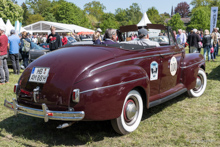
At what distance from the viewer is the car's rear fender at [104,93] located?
9.79 feet

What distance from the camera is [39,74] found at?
3.40 meters

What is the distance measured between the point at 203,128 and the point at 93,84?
2014 millimetres

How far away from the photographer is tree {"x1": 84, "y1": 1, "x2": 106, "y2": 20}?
113 m

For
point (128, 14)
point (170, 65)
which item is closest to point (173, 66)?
point (170, 65)

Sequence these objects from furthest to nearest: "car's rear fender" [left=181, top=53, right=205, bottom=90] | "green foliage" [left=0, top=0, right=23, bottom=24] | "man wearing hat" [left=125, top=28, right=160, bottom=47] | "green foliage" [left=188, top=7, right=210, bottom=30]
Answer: "green foliage" [left=188, top=7, right=210, bottom=30]
"green foliage" [left=0, top=0, right=23, bottom=24]
"car's rear fender" [left=181, top=53, right=205, bottom=90]
"man wearing hat" [left=125, top=28, right=160, bottom=47]

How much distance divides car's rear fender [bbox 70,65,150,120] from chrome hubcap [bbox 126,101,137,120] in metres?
0.33

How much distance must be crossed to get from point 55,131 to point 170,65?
7.94 feet

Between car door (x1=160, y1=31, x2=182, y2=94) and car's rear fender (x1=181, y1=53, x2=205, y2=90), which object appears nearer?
car door (x1=160, y1=31, x2=182, y2=94)

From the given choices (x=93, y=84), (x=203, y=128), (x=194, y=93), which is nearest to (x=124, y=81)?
(x=93, y=84)

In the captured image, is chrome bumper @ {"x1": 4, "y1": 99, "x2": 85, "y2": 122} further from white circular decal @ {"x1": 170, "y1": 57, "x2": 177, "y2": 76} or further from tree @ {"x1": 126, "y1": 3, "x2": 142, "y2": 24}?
tree @ {"x1": 126, "y1": 3, "x2": 142, "y2": 24}

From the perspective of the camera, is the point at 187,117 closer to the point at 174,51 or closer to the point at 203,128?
the point at 203,128

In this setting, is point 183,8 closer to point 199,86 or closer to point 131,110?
point 199,86

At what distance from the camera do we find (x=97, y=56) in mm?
3416

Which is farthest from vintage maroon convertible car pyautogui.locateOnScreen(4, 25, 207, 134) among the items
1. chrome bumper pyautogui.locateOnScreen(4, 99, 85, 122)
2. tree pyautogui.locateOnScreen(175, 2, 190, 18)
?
tree pyautogui.locateOnScreen(175, 2, 190, 18)
